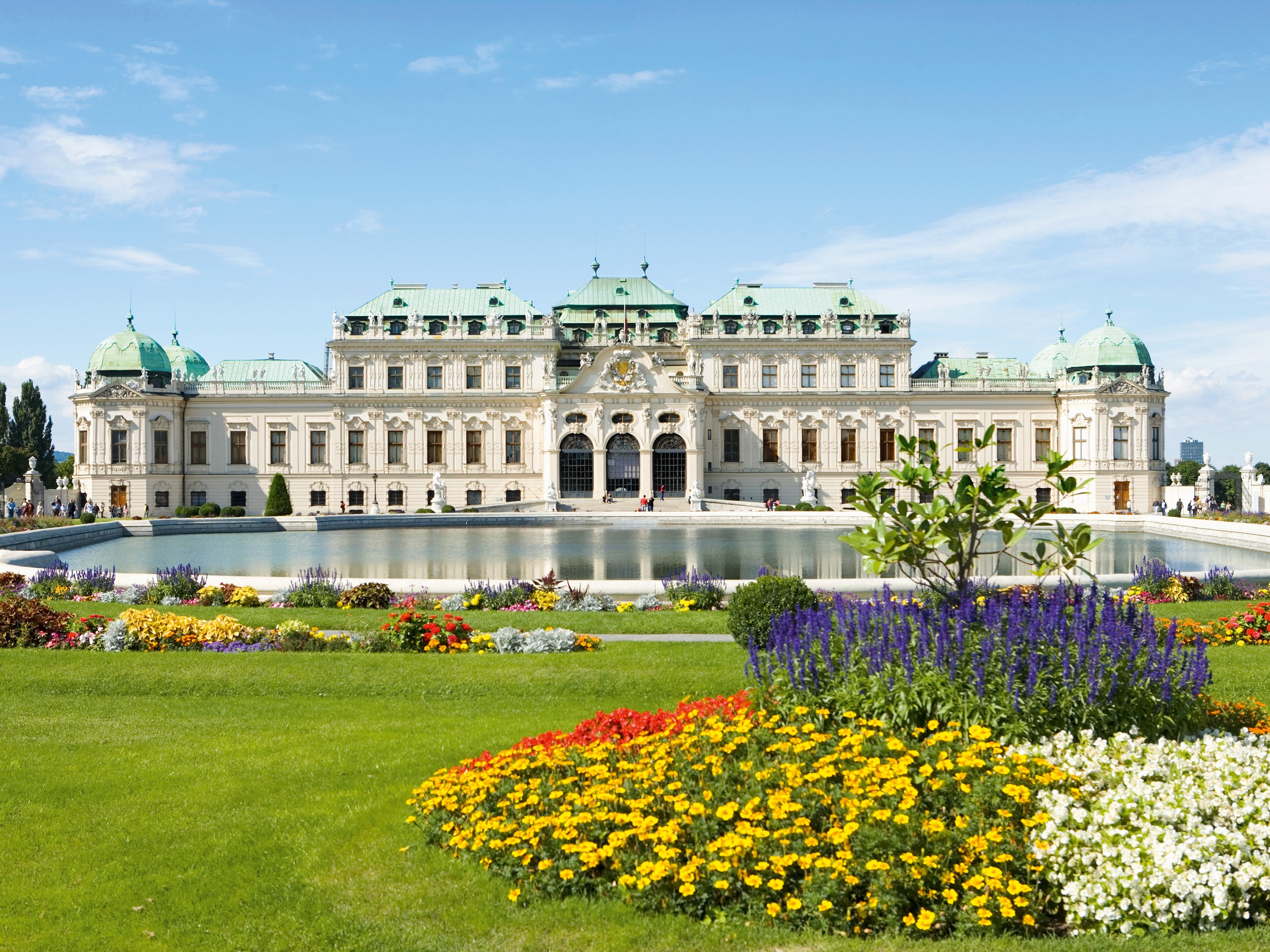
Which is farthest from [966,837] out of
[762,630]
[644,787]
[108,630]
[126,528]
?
[126,528]

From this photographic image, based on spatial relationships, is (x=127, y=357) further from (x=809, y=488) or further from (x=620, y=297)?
(x=809, y=488)

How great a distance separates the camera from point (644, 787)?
25.8 feet

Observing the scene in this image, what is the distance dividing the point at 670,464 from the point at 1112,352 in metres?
31.2

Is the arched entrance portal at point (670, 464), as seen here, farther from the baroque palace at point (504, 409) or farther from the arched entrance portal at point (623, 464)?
the baroque palace at point (504, 409)

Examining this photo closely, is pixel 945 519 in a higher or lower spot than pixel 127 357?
lower

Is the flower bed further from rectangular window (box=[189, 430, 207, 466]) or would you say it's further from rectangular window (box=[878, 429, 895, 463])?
rectangular window (box=[189, 430, 207, 466])

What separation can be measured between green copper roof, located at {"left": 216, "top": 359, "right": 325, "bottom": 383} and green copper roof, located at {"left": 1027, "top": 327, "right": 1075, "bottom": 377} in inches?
2052

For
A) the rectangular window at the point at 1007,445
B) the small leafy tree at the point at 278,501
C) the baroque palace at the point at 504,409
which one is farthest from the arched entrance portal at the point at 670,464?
the small leafy tree at the point at 278,501

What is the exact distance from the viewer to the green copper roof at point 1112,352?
235ft

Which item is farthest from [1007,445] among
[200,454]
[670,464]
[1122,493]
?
[200,454]

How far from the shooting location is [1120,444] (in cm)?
7006

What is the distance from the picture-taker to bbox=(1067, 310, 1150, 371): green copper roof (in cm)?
7156

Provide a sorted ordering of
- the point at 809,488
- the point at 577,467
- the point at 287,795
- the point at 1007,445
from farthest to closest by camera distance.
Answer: the point at 1007,445, the point at 577,467, the point at 809,488, the point at 287,795

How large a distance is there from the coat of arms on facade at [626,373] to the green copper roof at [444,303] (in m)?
8.16
